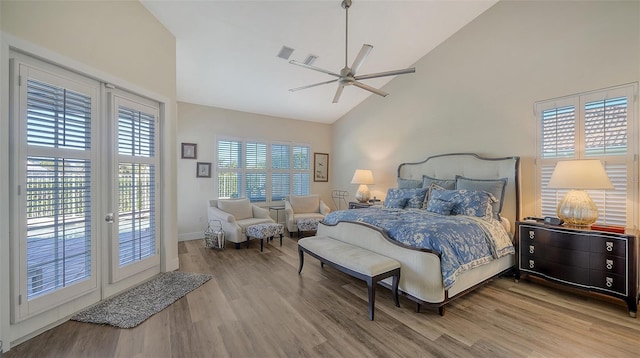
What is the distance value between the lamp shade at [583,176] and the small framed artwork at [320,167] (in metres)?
4.89

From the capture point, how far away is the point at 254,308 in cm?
254

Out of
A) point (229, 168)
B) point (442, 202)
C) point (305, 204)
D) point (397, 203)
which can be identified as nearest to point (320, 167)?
point (305, 204)

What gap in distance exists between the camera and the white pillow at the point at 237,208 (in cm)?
496

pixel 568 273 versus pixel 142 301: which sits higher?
pixel 568 273

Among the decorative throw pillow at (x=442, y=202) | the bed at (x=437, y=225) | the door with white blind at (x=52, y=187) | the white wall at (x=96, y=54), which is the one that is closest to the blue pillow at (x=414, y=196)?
the bed at (x=437, y=225)

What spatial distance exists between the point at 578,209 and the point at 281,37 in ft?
13.8

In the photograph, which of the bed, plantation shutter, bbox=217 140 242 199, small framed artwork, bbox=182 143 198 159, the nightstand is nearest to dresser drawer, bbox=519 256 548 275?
the nightstand

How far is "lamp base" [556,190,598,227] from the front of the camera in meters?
2.71

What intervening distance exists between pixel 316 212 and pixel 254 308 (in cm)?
357

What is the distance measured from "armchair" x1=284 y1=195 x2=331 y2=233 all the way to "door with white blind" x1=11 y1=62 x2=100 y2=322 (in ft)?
11.0

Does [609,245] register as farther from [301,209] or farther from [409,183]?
[301,209]

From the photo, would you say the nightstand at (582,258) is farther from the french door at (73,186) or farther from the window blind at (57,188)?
the window blind at (57,188)

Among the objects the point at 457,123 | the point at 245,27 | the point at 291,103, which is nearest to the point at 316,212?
the point at 291,103

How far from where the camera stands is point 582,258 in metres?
2.63
